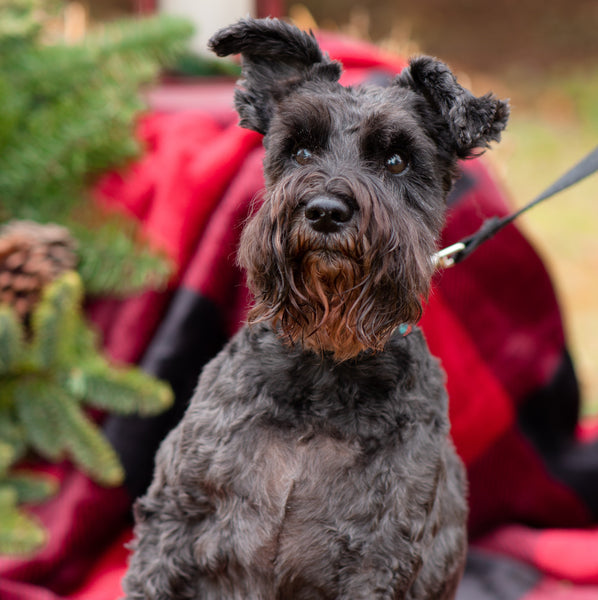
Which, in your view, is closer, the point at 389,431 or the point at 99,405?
the point at 389,431

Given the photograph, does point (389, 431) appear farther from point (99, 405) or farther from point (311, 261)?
point (99, 405)

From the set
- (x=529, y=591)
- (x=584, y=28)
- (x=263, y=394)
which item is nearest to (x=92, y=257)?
(x=263, y=394)

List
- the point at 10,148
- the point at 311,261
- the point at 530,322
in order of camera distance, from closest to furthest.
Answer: the point at 311,261 → the point at 10,148 → the point at 530,322

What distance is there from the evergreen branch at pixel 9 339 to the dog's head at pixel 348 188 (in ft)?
2.66

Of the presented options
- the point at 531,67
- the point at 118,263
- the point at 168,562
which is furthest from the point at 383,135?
the point at 531,67

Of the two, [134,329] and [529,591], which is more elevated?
[134,329]

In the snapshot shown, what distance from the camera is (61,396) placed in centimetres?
197

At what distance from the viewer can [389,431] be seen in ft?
4.01

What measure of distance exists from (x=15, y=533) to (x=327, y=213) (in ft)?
3.76

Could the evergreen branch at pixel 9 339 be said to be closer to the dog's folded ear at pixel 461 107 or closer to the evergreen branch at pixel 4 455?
the evergreen branch at pixel 4 455

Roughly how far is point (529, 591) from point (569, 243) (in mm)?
3253

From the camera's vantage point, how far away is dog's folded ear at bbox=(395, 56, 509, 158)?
117cm

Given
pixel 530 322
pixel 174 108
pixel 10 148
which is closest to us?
pixel 10 148

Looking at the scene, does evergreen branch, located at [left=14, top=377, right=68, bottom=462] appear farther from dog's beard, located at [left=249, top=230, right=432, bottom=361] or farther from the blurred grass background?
the blurred grass background
